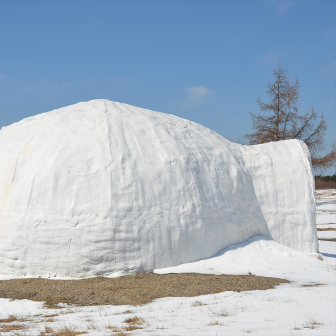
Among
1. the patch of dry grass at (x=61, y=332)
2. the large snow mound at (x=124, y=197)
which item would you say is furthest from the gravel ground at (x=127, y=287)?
the patch of dry grass at (x=61, y=332)

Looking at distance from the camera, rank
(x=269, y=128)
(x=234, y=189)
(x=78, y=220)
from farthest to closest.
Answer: (x=269, y=128) → (x=234, y=189) → (x=78, y=220)

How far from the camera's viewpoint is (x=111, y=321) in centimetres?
531

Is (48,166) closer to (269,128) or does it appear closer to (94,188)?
(94,188)

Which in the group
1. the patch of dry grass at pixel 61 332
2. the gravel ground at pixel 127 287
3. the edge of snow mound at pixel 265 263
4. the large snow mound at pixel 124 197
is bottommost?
the patch of dry grass at pixel 61 332

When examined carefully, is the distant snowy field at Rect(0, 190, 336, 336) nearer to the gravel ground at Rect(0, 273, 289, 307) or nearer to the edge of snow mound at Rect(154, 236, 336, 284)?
the edge of snow mound at Rect(154, 236, 336, 284)

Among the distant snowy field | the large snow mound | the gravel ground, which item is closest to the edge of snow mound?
the distant snowy field

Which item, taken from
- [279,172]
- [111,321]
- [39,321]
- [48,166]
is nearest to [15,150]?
[48,166]

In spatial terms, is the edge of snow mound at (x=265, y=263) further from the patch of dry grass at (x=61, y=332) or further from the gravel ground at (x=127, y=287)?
the patch of dry grass at (x=61, y=332)

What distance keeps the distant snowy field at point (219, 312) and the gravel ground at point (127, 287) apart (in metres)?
0.28

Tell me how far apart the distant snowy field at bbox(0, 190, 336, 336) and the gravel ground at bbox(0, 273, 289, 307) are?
0.91 ft

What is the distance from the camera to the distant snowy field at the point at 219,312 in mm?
4898

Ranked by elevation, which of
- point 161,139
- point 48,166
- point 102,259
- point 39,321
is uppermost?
point 161,139

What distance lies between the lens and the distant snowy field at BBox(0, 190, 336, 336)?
16.1 ft

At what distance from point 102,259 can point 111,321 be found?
2.53m
